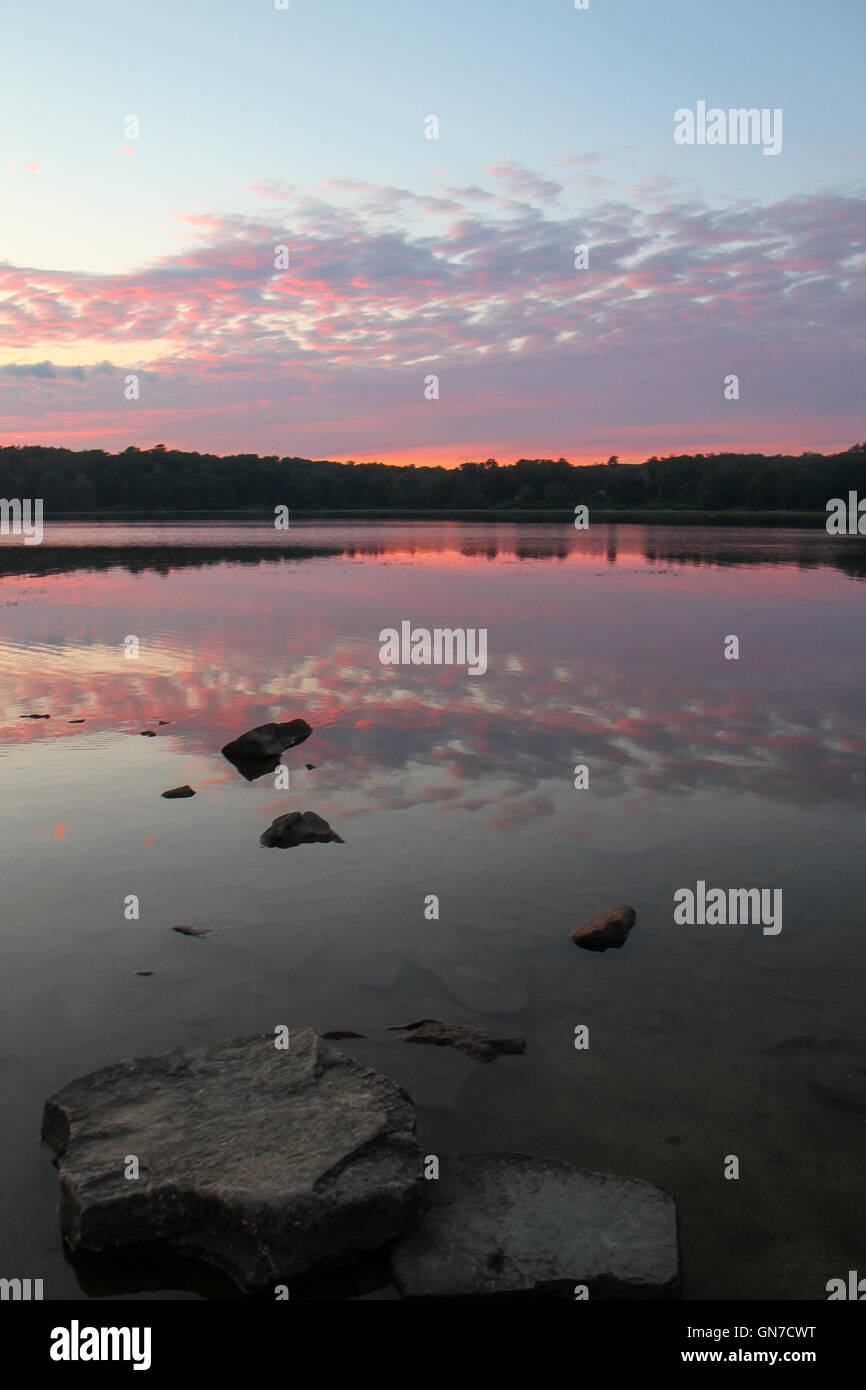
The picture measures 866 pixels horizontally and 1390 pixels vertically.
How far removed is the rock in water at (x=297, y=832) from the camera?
1102cm

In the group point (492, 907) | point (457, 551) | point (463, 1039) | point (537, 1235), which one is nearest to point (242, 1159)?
point (537, 1235)

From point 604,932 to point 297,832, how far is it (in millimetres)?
3910

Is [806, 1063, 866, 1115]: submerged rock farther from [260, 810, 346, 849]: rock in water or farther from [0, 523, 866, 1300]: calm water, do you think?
[260, 810, 346, 849]: rock in water

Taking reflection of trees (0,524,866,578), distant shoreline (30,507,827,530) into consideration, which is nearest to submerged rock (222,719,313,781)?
reflection of trees (0,524,866,578)

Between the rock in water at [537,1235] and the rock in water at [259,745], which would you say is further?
the rock in water at [259,745]

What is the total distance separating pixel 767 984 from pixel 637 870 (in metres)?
2.42

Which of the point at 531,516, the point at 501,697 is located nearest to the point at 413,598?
the point at 501,697

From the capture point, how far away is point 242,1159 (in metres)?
5.48

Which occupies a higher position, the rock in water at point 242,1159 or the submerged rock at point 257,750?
the submerged rock at point 257,750

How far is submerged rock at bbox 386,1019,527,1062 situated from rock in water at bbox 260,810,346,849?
12.8 ft

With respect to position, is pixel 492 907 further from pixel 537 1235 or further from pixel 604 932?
pixel 537 1235

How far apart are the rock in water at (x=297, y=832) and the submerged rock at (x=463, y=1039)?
12.8 feet

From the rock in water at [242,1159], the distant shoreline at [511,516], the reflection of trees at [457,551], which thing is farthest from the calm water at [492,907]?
the distant shoreline at [511,516]

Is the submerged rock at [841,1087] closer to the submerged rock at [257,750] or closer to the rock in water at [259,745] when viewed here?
the submerged rock at [257,750]
